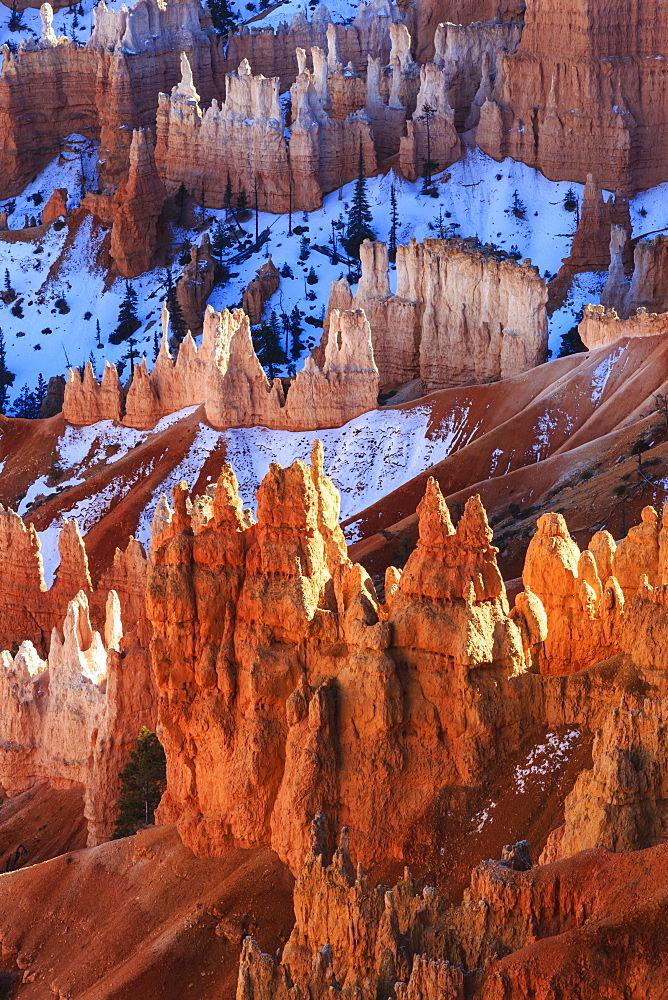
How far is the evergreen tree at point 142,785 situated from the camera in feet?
146

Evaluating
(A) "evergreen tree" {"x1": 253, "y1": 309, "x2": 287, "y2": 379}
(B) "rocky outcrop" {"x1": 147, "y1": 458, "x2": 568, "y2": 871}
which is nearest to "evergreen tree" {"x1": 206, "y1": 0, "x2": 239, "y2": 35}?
(A) "evergreen tree" {"x1": 253, "y1": 309, "x2": 287, "y2": 379}

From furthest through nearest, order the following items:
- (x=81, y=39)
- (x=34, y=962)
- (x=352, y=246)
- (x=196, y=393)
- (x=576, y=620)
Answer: (x=81, y=39) → (x=352, y=246) → (x=196, y=393) → (x=34, y=962) → (x=576, y=620)

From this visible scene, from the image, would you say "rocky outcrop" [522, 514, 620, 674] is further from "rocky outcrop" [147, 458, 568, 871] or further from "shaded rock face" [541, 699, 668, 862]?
"shaded rock face" [541, 699, 668, 862]

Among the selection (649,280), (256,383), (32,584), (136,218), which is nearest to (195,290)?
(136,218)

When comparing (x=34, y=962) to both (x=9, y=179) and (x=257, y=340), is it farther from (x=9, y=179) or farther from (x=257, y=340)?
(x=9, y=179)

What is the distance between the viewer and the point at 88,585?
223ft

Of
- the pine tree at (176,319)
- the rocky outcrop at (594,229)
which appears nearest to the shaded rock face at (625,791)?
the rocky outcrop at (594,229)

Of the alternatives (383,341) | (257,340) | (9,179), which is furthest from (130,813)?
(9,179)

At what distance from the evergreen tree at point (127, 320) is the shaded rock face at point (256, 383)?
24648 mm

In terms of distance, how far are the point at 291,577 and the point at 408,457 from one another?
4556cm

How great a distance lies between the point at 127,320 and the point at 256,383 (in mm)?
31902

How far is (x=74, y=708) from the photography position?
170 feet

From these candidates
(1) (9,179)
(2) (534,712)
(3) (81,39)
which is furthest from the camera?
(3) (81,39)

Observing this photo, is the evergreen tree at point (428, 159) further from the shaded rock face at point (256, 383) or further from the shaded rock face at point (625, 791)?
the shaded rock face at point (625, 791)
